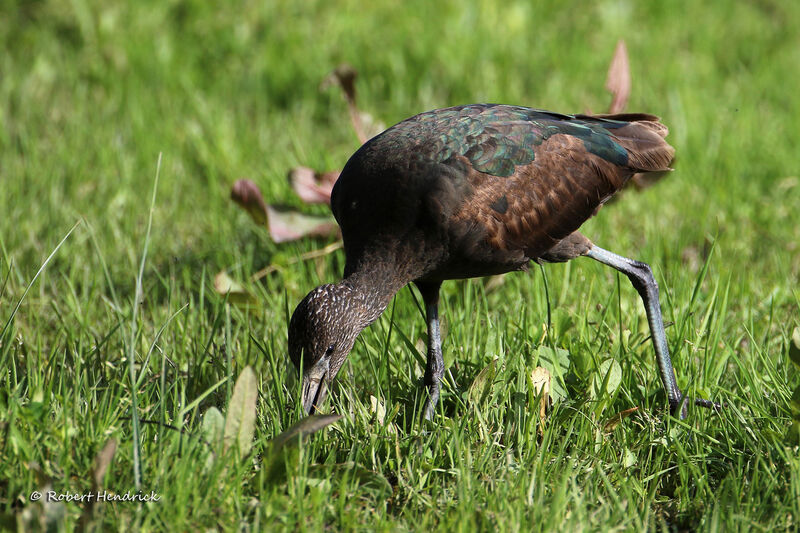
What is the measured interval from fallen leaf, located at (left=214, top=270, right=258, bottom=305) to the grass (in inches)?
4.5

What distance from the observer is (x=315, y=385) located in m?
3.19

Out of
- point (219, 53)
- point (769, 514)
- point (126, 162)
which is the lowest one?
point (769, 514)

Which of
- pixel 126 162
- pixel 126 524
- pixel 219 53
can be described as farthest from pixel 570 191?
pixel 219 53

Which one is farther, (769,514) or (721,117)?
(721,117)

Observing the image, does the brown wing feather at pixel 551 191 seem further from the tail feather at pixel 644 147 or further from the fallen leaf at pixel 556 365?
the fallen leaf at pixel 556 365

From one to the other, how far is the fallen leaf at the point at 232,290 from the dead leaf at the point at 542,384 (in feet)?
4.61

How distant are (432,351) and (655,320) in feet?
2.96

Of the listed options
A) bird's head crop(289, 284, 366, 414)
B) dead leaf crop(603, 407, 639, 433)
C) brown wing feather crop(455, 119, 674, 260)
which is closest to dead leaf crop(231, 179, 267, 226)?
bird's head crop(289, 284, 366, 414)

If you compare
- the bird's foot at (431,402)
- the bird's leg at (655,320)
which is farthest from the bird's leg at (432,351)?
the bird's leg at (655,320)

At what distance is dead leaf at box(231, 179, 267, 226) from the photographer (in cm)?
435

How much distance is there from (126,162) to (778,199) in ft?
12.6

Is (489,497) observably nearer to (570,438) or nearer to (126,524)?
(570,438)

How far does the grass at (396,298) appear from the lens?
275cm

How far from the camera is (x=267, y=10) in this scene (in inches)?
268
